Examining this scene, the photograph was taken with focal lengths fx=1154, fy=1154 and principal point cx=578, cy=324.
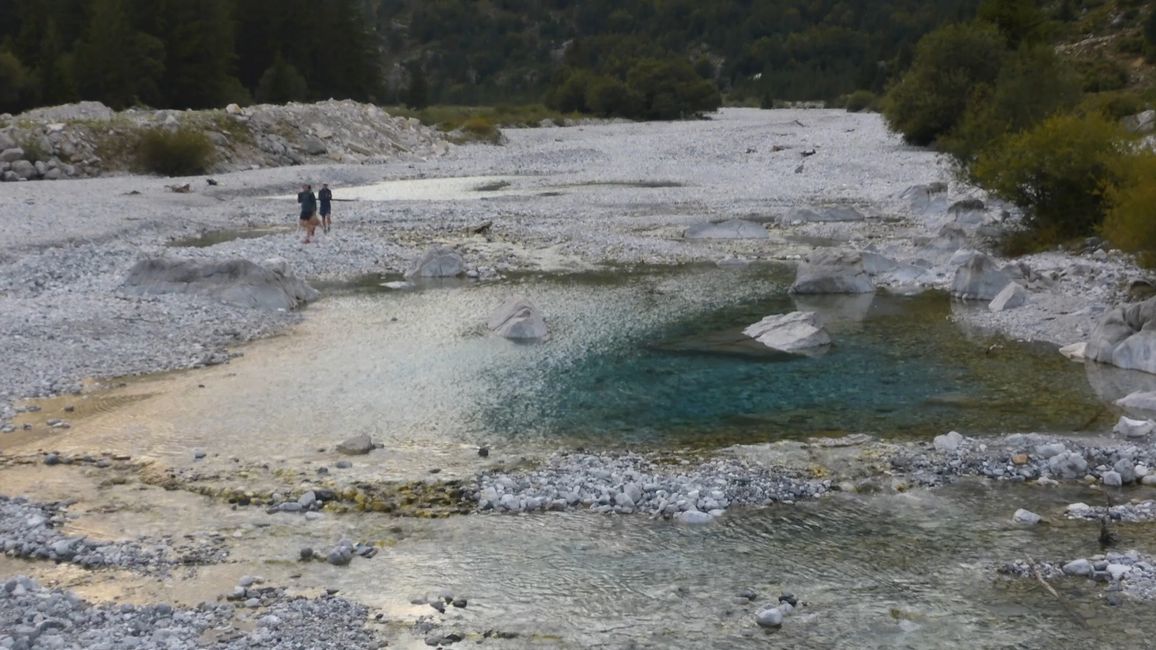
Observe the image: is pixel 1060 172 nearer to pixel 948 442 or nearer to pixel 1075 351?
pixel 1075 351

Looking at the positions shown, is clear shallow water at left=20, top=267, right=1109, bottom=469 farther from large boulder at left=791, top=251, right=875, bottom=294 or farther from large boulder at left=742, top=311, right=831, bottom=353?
large boulder at left=791, top=251, right=875, bottom=294

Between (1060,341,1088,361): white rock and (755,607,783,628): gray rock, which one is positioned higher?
(1060,341,1088,361): white rock

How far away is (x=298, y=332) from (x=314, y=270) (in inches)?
274

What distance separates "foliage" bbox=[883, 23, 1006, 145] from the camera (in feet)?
183

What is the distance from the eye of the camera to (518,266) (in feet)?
95.7

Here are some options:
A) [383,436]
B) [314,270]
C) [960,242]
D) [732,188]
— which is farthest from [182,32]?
[383,436]

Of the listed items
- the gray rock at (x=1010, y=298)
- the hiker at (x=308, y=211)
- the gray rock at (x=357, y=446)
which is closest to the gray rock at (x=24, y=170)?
→ the hiker at (x=308, y=211)

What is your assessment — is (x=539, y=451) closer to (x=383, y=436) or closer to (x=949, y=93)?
(x=383, y=436)

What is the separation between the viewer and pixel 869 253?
27297mm

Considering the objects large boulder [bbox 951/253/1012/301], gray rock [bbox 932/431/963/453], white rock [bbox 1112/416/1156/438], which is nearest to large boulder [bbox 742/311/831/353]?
large boulder [bbox 951/253/1012/301]

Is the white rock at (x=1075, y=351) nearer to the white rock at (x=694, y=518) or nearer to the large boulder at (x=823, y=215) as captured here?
the white rock at (x=694, y=518)

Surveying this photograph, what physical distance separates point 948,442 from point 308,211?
72.0 feet

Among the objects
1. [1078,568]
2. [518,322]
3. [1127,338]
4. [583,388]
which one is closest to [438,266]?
[518,322]

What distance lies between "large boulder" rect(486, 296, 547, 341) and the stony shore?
4.14 metres
